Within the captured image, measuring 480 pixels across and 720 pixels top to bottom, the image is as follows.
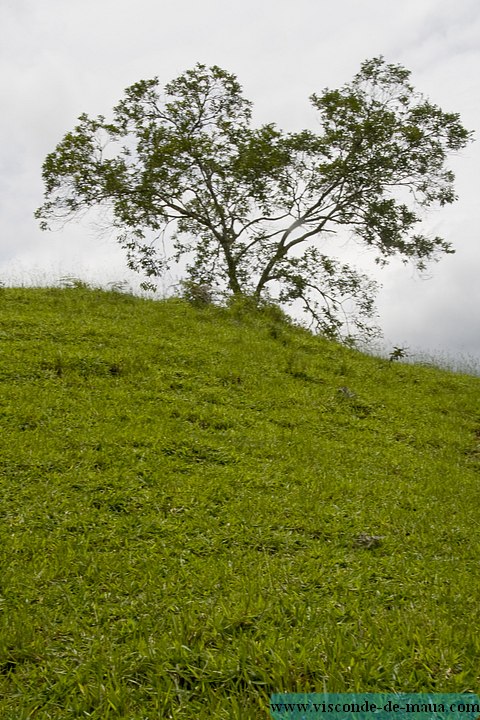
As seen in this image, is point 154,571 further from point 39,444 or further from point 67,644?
point 39,444

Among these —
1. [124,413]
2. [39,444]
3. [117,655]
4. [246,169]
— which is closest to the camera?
[117,655]

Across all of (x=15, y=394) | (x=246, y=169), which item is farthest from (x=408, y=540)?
(x=246, y=169)

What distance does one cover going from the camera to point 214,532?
5.13m

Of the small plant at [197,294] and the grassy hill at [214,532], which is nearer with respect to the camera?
the grassy hill at [214,532]

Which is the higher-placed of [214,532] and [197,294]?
[197,294]

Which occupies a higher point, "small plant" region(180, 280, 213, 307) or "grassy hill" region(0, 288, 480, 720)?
"small plant" region(180, 280, 213, 307)

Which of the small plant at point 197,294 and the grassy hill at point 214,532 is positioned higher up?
the small plant at point 197,294

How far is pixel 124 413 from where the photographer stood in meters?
7.85

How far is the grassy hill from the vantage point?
3.02 m

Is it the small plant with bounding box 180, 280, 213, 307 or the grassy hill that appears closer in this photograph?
the grassy hill

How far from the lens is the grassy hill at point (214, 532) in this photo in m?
3.02

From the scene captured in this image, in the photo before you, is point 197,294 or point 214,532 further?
point 197,294

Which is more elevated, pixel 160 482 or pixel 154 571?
pixel 160 482

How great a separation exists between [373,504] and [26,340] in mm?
7225
